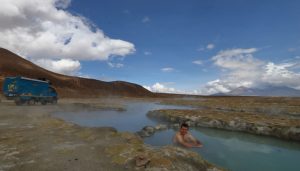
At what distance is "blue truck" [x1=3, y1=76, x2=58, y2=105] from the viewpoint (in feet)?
115

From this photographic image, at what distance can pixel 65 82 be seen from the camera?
109 metres

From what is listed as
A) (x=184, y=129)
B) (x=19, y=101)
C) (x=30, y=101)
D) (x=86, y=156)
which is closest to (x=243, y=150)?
(x=184, y=129)

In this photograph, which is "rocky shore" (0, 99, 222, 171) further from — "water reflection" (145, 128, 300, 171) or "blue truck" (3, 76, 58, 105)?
"blue truck" (3, 76, 58, 105)

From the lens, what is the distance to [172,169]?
7.75 meters

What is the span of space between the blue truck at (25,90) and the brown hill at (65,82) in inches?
1684

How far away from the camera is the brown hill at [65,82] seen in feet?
316

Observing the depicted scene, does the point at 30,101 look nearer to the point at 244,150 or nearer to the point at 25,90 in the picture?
the point at 25,90

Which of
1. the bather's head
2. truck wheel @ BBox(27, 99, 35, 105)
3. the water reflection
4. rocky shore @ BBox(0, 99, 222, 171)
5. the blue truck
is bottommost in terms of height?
the water reflection

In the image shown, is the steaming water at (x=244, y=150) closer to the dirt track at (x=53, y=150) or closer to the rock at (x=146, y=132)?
the rock at (x=146, y=132)

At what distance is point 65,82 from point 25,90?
76.0 meters

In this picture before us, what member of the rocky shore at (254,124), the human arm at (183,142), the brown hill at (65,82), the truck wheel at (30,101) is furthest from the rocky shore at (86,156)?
the brown hill at (65,82)

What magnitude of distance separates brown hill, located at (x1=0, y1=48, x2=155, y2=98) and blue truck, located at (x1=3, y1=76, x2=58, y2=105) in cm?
4277

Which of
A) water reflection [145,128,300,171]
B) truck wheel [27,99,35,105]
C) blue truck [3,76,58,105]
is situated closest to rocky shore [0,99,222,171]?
water reflection [145,128,300,171]

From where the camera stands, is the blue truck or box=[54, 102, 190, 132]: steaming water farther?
the blue truck
